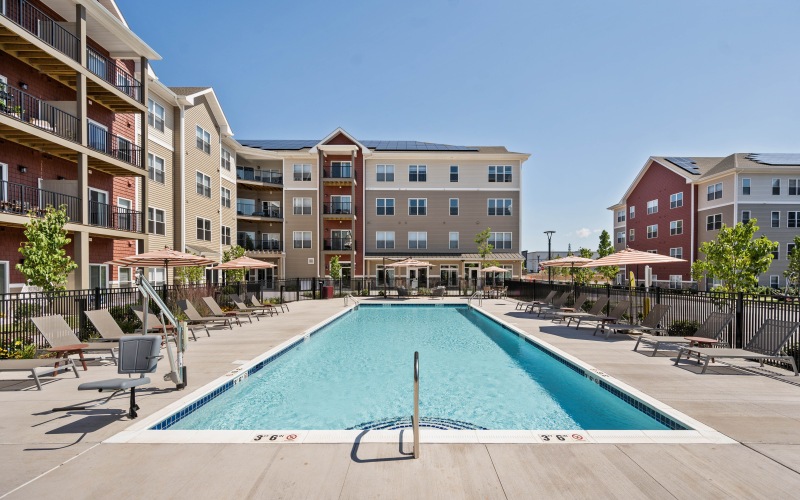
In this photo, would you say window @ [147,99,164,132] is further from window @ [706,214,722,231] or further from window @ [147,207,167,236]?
window @ [706,214,722,231]

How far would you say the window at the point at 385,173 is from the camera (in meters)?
38.3

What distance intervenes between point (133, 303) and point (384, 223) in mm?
26739

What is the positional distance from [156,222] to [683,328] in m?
25.3

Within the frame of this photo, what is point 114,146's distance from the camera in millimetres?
20062

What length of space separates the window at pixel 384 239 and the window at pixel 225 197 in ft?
43.8

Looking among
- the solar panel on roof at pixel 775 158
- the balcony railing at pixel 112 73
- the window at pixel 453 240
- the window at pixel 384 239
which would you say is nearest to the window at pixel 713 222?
the solar panel on roof at pixel 775 158

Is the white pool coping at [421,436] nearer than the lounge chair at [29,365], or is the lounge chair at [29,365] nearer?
the white pool coping at [421,436]

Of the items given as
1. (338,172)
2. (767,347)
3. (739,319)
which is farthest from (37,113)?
(739,319)

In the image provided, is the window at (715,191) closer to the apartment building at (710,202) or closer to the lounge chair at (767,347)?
the apartment building at (710,202)

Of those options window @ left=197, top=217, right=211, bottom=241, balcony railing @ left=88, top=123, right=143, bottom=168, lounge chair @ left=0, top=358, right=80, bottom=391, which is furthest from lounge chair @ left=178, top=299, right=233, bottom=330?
window @ left=197, top=217, right=211, bottom=241

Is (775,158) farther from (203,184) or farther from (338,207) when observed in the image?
(203,184)

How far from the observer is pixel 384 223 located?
126ft

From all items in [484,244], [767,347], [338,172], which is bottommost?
[767,347]

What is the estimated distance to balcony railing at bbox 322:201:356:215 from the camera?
37.2 m
